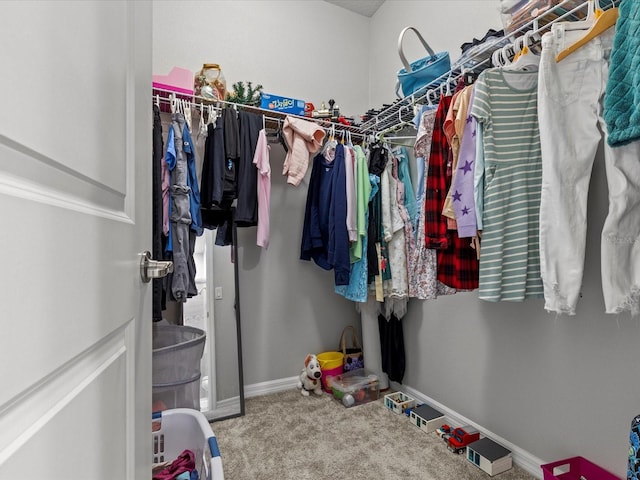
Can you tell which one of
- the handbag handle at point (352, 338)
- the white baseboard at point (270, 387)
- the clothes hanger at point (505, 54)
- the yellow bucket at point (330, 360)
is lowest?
the white baseboard at point (270, 387)

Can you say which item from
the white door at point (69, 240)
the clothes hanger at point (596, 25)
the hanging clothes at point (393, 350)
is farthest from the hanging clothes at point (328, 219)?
the white door at point (69, 240)

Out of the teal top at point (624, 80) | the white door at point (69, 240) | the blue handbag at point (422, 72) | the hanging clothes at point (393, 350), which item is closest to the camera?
the white door at point (69, 240)

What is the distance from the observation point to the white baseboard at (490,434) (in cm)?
155

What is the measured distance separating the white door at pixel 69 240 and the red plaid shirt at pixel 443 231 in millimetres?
1150

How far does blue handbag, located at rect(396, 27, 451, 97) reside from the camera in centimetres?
171

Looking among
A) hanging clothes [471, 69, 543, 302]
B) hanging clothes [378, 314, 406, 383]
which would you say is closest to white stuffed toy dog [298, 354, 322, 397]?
hanging clothes [378, 314, 406, 383]

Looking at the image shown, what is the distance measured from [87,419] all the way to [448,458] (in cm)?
176

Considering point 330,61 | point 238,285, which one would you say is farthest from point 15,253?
point 330,61

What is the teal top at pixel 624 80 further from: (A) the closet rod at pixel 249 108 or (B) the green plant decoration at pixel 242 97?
(B) the green plant decoration at pixel 242 97

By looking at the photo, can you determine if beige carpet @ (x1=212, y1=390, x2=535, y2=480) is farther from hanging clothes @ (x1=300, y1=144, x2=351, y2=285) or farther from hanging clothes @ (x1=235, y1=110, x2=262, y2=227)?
hanging clothes @ (x1=235, y1=110, x2=262, y2=227)

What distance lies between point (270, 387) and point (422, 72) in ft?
7.46

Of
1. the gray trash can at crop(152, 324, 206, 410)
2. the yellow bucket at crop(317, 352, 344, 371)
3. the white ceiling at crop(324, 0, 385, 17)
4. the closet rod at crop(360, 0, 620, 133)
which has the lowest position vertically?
the yellow bucket at crop(317, 352, 344, 371)

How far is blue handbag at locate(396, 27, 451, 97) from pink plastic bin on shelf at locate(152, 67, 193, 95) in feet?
3.96

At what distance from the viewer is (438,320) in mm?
2107
